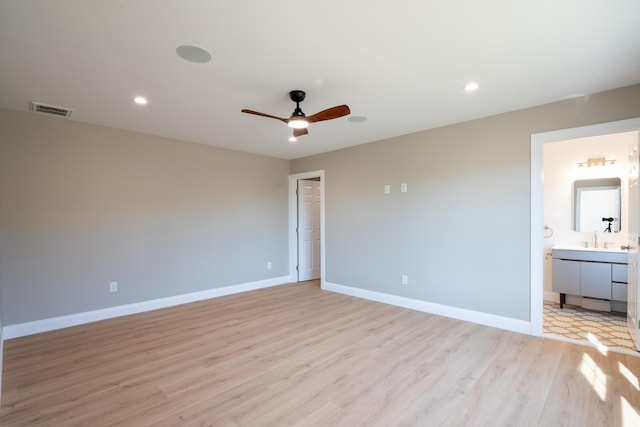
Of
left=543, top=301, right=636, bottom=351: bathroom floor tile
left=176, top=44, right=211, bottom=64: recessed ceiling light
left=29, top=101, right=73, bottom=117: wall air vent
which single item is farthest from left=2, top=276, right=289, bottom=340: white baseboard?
left=543, top=301, right=636, bottom=351: bathroom floor tile

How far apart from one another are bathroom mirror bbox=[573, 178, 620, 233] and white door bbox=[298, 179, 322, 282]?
14.1 feet

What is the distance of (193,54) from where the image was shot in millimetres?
2201

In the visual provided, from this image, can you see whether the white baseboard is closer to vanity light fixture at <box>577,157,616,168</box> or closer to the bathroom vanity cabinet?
the bathroom vanity cabinet

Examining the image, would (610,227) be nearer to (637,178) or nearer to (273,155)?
(637,178)

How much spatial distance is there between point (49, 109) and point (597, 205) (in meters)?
7.23

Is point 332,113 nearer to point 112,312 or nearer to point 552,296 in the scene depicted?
point 112,312

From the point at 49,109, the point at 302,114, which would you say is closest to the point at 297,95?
the point at 302,114

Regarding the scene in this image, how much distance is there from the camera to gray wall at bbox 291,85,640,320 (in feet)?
10.8

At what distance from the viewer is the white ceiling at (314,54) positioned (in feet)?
5.77

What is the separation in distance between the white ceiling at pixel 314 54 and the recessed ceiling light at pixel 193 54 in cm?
5

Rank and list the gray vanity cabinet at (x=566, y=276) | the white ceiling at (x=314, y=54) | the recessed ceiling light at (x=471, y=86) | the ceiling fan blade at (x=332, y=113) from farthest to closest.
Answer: the gray vanity cabinet at (x=566, y=276), the recessed ceiling light at (x=471, y=86), the ceiling fan blade at (x=332, y=113), the white ceiling at (x=314, y=54)

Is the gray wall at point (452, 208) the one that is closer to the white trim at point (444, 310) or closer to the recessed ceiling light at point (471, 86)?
the white trim at point (444, 310)

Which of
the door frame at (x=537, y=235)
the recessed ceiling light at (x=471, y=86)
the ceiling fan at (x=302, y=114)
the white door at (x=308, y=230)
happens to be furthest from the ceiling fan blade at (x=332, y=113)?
the white door at (x=308, y=230)

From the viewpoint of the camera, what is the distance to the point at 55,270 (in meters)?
3.52
